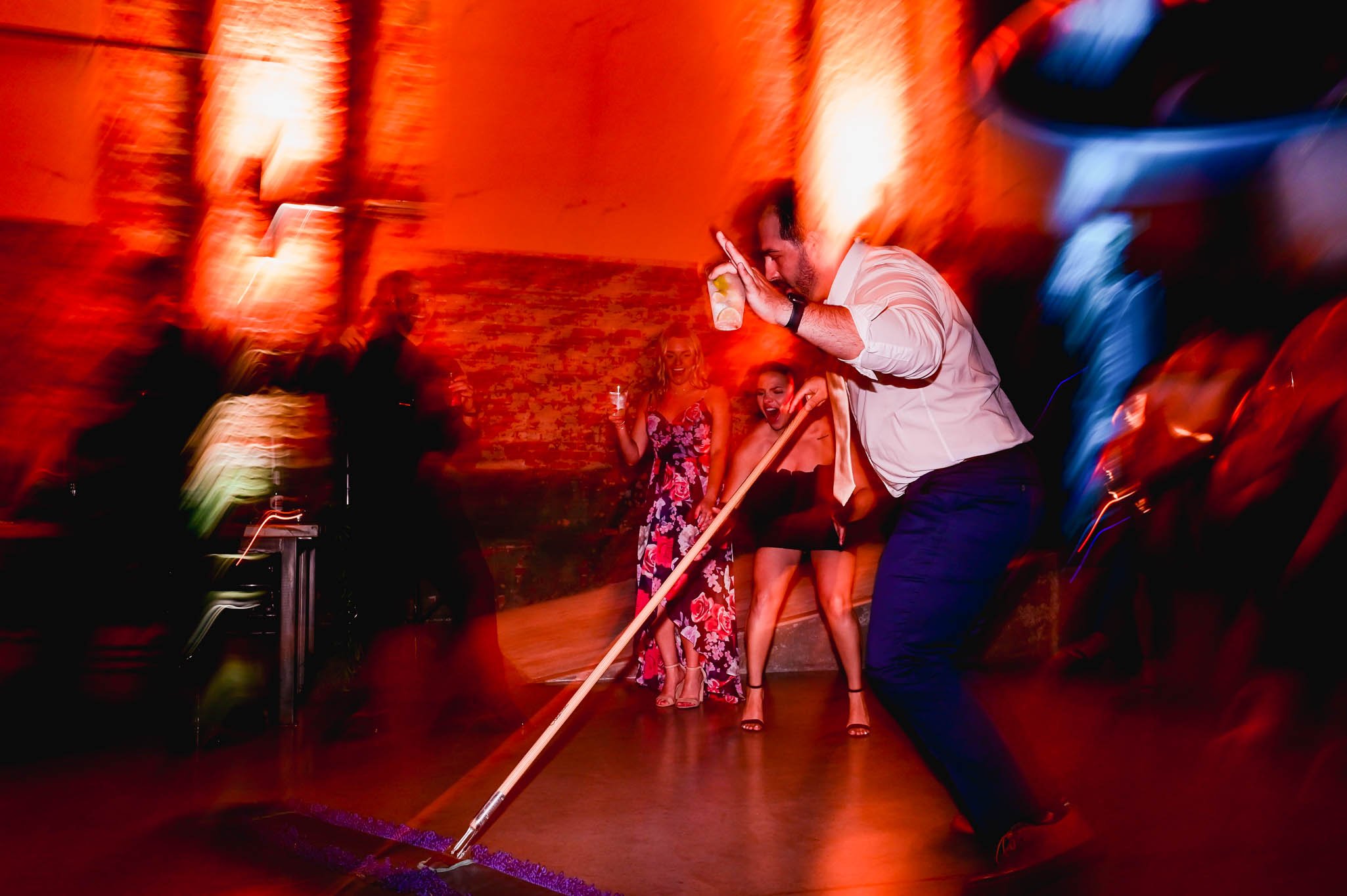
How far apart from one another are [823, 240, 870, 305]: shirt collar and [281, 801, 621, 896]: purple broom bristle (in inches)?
62.7

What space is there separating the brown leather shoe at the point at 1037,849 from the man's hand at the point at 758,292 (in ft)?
4.50

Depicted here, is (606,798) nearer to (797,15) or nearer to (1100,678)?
(1100,678)

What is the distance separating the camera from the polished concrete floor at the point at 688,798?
8.42 ft

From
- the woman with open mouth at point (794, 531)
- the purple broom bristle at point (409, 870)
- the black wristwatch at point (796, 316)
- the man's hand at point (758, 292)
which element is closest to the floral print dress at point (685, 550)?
the woman with open mouth at point (794, 531)

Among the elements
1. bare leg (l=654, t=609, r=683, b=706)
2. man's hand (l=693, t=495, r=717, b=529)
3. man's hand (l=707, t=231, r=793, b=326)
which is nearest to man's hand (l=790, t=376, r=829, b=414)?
man's hand (l=707, t=231, r=793, b=326)

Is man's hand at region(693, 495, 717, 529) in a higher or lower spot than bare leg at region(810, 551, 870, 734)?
higher

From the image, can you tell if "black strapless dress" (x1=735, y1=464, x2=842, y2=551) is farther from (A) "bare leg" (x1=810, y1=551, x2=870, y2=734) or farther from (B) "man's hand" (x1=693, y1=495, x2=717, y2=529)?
(B) "man's hand" (x1=693, y1=495, x2=717, y2=529)

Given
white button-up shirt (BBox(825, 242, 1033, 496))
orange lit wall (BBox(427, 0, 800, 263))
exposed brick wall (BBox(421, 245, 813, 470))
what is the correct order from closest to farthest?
white button-up shirt (BBox(825, 242, 1033, 496)) → orange lit wall (BBox(427, 0, 800, 263)) → exposed brick wall (BBox(421, 245, 813, 470))

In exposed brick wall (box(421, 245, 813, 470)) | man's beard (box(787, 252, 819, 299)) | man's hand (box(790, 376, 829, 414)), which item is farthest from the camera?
exposed brick wall (box(421, 245, 813, 470))

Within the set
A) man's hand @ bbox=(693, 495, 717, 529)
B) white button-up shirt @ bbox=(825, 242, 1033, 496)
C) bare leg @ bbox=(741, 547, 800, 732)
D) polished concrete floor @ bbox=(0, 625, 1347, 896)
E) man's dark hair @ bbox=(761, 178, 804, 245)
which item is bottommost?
polished concrete floor @ bbox=(0, 625, 1347, 896)

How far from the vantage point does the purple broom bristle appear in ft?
7.99

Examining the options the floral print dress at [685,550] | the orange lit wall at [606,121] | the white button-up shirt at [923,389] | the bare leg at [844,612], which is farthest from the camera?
the orange lit wall at [606,121]

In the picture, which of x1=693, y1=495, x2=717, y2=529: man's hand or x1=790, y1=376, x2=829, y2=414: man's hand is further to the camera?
x1=693, y1=495, x2=717, y2=529: man's hand

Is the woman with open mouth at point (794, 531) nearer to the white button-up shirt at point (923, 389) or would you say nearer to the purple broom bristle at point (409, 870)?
the white button-up shirt at point (923, 389)
